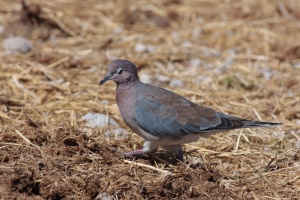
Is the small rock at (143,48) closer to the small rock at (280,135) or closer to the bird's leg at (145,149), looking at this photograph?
the small rock at (280,135)

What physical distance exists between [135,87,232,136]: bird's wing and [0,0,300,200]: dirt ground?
11.5 inches

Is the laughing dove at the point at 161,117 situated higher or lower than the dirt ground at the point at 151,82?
higher

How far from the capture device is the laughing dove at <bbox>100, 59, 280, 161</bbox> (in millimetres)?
4668

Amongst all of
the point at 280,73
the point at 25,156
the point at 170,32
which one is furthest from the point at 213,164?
the point at 170,32

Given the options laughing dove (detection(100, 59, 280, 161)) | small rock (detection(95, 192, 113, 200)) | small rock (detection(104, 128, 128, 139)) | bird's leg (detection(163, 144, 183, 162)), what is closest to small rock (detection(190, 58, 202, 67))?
small rock (detection(104, 128, 128, 139))

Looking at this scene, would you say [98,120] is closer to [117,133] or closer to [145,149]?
[117,133]

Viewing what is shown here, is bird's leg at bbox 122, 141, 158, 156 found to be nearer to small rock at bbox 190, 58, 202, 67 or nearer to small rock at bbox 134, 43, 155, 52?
small rock at bbox 190, 58, 202, 67

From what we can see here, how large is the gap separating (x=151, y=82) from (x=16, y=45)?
173cm

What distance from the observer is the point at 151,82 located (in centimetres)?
702

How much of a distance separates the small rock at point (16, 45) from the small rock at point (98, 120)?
1.95 meters

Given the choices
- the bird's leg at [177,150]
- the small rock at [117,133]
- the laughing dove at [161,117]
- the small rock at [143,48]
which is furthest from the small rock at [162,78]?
the bird's leg at [177,150]

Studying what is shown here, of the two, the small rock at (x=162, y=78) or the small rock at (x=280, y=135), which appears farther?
the small rock at (x=162, y=78)

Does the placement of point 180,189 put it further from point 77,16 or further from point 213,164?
point 77,16

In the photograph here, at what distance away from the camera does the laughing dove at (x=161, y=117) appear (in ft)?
15.3
